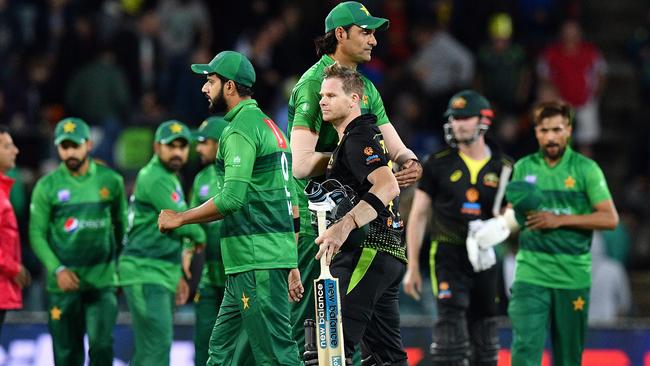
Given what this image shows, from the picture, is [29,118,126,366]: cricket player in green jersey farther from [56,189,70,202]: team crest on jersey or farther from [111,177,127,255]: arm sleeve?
[111,177,127,255]: arm sleeve

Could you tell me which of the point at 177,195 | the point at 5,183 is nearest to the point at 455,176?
the point at 177,195

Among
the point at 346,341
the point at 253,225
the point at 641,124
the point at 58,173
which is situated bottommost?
the point at 346,341

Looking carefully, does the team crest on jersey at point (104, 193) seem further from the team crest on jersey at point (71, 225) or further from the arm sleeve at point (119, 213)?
the team crest on jersey at point (71, 225)

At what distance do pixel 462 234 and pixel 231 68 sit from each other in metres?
3.24

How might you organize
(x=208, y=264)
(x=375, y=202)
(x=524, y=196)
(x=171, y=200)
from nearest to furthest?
(x=375, y=202)
(x=524, y=196)
(x=171, y=200)
(x=208, y=264)

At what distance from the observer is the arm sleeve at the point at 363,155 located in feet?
27.3

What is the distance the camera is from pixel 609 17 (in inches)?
824

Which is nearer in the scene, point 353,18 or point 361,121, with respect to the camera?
point 361,121

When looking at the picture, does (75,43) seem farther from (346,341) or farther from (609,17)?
(346,341)

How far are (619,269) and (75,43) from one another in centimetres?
781

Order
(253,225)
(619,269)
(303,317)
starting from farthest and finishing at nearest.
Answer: (619,269) → (303,317) → (253,225)

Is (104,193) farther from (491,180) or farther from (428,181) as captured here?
(491,180)

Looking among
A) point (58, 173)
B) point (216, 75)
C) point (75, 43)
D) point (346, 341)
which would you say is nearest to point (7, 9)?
point (75, 43)

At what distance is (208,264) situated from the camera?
1150 centimetres
